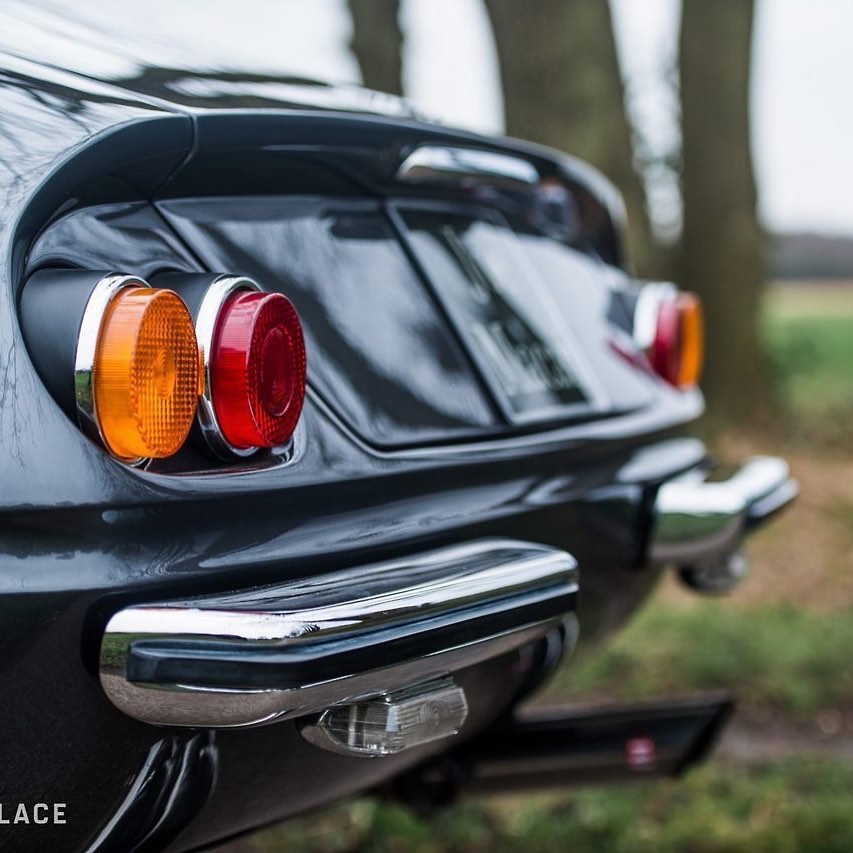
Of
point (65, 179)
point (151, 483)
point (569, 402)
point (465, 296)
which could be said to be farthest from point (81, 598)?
point (569, 402)

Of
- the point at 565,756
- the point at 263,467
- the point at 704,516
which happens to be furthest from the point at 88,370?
the point at 565,756

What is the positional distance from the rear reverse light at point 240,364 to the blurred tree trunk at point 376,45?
21.2 ft

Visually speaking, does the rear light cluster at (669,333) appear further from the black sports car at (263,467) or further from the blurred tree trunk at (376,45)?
the blurred tree trunk at (376,45)

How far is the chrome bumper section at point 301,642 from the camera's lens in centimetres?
127

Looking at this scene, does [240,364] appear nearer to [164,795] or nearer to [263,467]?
[263,467]

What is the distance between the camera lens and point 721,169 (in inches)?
318

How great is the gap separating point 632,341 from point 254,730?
1356mm

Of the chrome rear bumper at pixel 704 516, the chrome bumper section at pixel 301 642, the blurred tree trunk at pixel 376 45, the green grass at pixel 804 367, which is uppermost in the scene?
the chrome bumper section at pixel 301 642

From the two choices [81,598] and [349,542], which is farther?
[349,542]

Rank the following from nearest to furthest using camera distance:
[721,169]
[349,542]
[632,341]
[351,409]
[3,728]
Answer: [3,728] < [349,542] < [351,409] < [632,341] < [721,169]

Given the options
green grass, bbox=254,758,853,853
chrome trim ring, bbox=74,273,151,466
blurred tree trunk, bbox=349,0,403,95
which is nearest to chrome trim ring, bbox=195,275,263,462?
chrome trim ring, bbox=74,273,151,466

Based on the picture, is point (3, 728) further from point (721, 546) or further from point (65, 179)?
point (721, 546)

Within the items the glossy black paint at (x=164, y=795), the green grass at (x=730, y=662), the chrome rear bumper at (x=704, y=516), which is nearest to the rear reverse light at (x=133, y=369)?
the glossy black paint at (x=164, y=795)

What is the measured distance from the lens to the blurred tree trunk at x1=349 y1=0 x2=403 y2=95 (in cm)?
765
